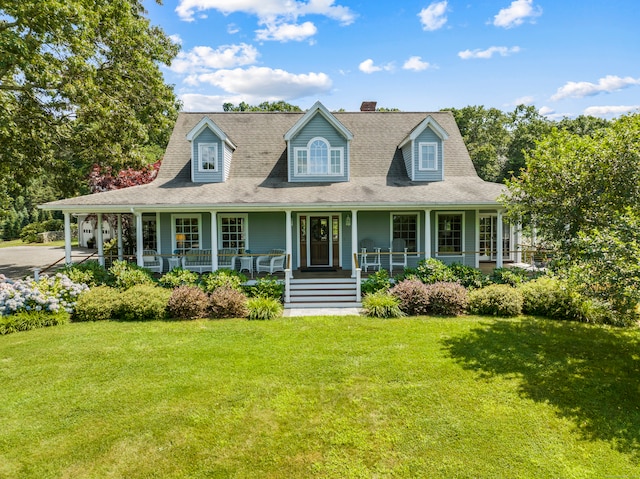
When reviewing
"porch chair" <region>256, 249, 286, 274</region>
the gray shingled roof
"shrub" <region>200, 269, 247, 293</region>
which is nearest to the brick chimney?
the gray shingled roof

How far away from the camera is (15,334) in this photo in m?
9.21

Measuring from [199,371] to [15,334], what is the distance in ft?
19.6

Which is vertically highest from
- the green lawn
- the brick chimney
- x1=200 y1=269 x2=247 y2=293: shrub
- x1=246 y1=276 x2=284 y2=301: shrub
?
the brick chimney

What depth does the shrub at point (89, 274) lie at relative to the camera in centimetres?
1195

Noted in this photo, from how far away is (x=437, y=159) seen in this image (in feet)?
51.7

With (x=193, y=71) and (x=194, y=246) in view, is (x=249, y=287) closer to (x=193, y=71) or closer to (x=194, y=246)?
(x=194, y=246)

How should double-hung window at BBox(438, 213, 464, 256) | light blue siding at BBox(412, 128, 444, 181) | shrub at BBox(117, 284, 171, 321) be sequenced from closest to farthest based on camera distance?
shrub at BBox(117, 284, 171, 321)
double-hung window at BBox(438, 213, 464, 256)
light blue siding at BBox(412, 128, 444, 181)

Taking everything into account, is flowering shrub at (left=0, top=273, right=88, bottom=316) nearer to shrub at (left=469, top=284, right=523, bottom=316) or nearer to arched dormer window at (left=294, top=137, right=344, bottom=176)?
arched dormer window at (left=294, top=137, right=344, bottom=176)

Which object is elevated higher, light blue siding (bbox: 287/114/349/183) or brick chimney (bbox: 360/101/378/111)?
brick chimney (bbox: 360/101/378/111)

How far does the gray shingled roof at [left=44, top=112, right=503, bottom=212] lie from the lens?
41.2ft

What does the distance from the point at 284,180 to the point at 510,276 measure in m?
9.54

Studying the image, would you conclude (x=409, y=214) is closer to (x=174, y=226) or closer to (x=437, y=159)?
(x=437, y=159)

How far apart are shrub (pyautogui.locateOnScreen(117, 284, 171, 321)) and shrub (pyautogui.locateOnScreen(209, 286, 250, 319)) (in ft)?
4.66

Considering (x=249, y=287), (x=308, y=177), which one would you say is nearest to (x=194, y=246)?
(x=249, y=287)
